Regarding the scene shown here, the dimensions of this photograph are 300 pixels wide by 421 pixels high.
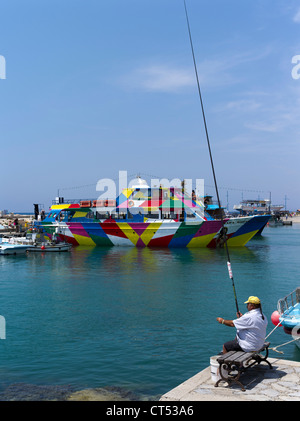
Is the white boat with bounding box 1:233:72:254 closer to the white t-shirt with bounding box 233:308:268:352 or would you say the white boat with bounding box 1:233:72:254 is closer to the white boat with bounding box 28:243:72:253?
the white boat with bounding box 28:243:72:253

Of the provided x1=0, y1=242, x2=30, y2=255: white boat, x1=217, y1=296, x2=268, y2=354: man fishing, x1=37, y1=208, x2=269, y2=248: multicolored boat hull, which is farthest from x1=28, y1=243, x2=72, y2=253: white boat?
x1=217, y1=296, x2=268, y2=354: man fishing

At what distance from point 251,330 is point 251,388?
1.05 meters

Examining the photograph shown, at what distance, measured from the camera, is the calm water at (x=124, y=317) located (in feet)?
36.4

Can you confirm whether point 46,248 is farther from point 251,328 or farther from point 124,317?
point 251,328

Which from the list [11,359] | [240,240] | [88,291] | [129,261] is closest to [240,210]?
[240,240]

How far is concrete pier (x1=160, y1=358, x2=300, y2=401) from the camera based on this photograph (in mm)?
7422

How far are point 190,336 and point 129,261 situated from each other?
→ 21102 mm

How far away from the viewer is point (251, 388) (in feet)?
25.6

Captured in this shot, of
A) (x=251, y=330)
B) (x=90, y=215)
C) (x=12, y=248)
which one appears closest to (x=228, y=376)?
(x=251, y=330)

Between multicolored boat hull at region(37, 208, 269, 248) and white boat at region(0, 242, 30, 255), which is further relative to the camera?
multicolored boat hull at region(37, 208, 269, 248)

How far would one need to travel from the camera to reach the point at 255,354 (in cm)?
838

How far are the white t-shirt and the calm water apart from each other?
2600mm

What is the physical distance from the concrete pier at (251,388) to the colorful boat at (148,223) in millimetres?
34054

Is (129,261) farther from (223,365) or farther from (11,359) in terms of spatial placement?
(223,365)
